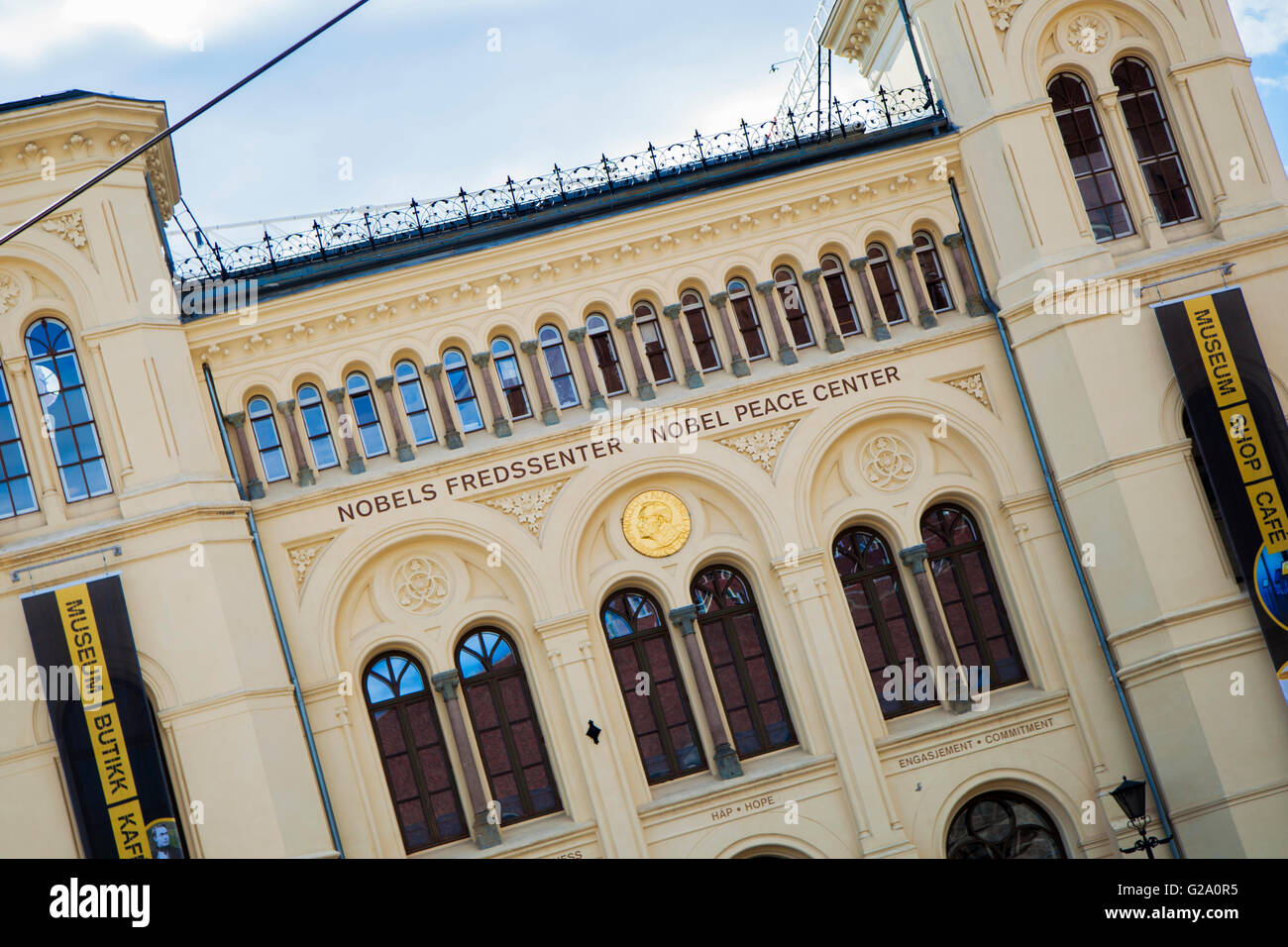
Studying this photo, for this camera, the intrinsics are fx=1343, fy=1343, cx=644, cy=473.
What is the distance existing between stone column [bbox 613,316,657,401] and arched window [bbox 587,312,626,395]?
0.21 m

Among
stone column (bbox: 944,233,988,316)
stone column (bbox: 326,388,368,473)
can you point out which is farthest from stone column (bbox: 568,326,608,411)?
stone column (bbox: 944,233,988,316)

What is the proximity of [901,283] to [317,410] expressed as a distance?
8.92m

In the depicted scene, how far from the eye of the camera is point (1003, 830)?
19328 mm

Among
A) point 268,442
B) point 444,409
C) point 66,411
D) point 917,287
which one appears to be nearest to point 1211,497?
point 917,287

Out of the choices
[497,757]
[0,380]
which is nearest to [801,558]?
[497,757]

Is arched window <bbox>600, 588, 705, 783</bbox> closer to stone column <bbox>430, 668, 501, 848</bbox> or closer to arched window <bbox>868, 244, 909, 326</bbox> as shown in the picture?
stone column <bbox>430, 668, 501, 848</bbox>

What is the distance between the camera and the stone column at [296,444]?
62.0 feet

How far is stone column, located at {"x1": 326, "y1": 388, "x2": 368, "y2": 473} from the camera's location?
1908cm

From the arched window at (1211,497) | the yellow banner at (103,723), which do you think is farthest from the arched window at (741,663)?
the yellow banner at (103,723)

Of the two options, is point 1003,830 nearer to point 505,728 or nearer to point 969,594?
point 969,594

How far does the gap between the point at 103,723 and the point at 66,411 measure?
4.32 metres

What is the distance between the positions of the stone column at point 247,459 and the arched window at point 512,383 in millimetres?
3655

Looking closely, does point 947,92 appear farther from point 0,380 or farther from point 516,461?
point 0,380

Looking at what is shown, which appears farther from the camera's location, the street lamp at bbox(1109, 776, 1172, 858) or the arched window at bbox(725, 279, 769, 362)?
the arched window at bbox(725, 279, 769, 362)
